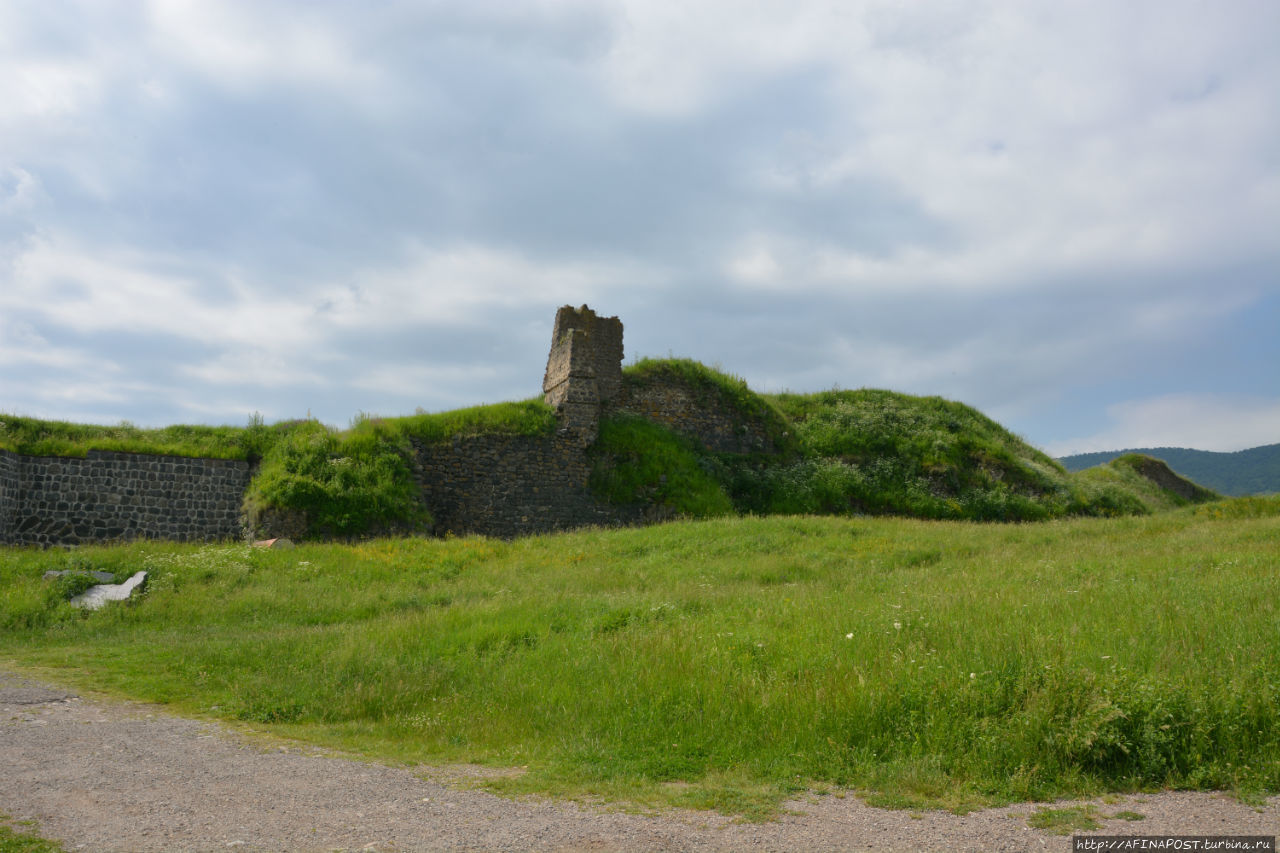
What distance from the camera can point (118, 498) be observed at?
19688mm

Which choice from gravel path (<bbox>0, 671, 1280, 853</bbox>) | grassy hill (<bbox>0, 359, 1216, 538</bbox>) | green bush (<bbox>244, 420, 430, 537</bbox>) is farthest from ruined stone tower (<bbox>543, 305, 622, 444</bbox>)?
gravel path (<bbox>0, 671, 1280, 853</bbox>)

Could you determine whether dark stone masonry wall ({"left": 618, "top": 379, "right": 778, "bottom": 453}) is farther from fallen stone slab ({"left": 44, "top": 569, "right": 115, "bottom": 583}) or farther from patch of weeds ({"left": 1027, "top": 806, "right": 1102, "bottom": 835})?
patch of weeds ({"left": 1027, "top": 806, "right": 1102, "bottom": 835})

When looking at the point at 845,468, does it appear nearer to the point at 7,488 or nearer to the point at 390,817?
the point at 7,488

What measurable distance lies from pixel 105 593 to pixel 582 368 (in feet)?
44.5

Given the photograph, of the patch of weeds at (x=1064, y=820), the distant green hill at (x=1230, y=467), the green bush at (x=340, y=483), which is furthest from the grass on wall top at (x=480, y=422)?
the distant green hill at (x=1230, y=467)

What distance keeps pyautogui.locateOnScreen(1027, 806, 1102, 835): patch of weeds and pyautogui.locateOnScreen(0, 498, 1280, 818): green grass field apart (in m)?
0.33

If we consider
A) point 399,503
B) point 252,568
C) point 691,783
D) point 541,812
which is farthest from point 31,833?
point 399,503

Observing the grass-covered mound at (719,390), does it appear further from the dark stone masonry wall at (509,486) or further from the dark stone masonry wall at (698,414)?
the dark stone masonry wall at (509,486)

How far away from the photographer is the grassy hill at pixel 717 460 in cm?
1989

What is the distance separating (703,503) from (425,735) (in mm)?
16630

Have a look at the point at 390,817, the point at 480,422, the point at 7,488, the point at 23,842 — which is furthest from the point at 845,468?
the point at 23,842

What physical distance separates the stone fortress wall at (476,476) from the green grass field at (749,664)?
167 inches

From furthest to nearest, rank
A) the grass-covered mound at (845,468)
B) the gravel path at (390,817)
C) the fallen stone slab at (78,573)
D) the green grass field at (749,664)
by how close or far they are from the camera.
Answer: the grass-covered mound at (845,468) → the fallen stone slab at (78,573) → the green grass field at (749,664) → the gravel path at (390,817)

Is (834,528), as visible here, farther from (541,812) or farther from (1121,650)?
(541,812)
